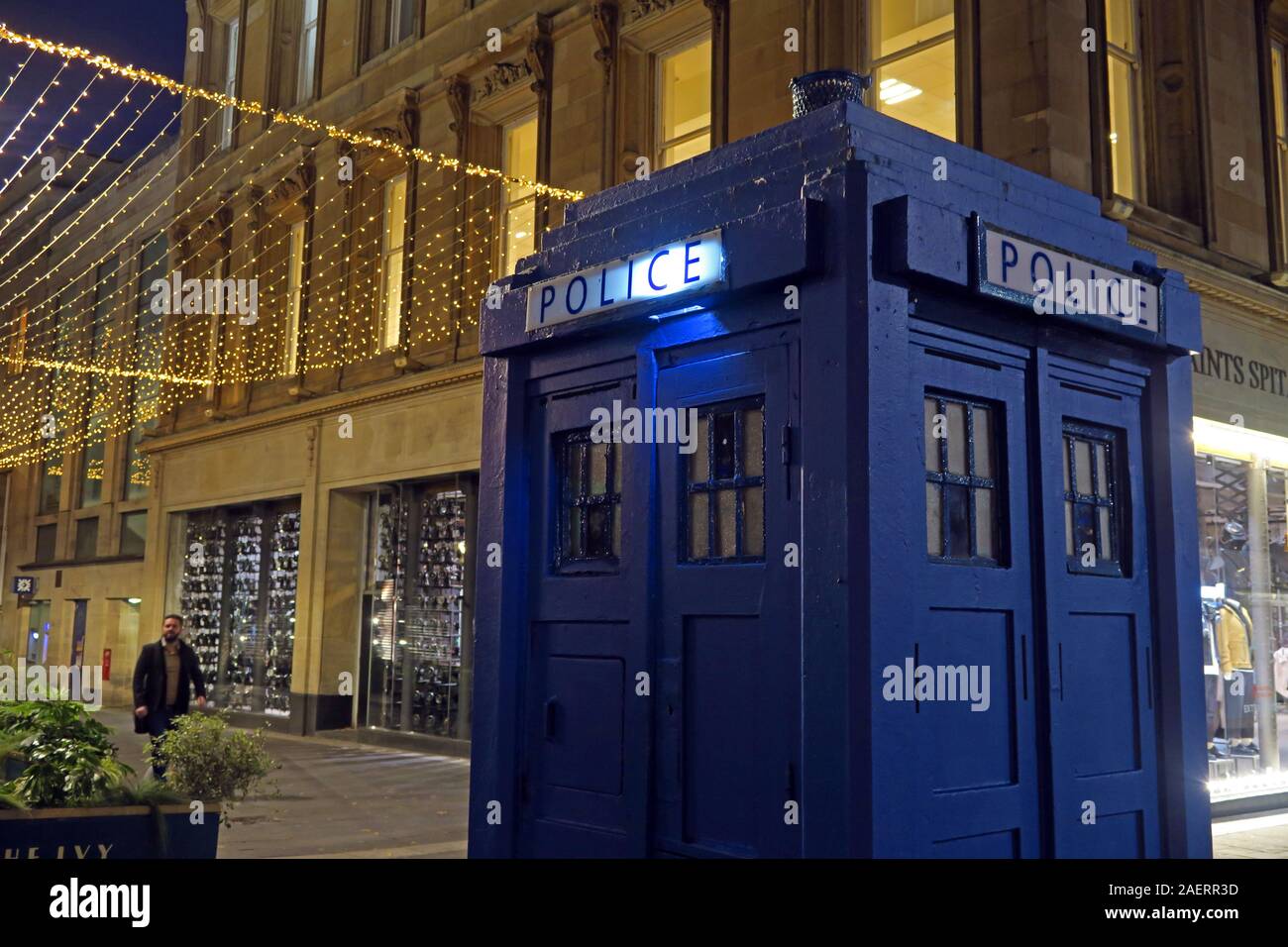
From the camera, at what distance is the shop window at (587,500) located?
4973 millimetres

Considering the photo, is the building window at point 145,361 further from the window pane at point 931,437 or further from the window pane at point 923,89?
the window pane at point 931,437

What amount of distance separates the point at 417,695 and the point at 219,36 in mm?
16642

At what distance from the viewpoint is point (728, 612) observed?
4445 mm

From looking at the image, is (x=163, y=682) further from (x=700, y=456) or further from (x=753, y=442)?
(x=753, y=442)

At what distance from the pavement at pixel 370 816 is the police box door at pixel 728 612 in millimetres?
5323

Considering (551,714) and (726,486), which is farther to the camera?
(551,714)

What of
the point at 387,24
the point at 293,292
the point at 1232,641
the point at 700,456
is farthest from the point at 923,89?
the point at 293,292

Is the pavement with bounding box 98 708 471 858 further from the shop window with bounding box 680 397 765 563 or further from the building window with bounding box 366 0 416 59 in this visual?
the building window with bounding box 366 0 416 59

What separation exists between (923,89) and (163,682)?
10466 millimetres

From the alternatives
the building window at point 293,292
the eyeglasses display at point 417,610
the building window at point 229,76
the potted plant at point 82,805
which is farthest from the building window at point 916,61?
the building window at point 229,76

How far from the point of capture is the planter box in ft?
18.2

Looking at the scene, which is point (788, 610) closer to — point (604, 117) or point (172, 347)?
point (604, 117)

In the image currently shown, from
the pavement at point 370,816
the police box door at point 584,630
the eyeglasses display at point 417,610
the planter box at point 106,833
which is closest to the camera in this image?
the police box door at point 584,630

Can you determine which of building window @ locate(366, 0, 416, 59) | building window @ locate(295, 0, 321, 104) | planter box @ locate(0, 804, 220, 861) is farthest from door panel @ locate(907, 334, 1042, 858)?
building window @ locate(295, 0, 321, 104)
